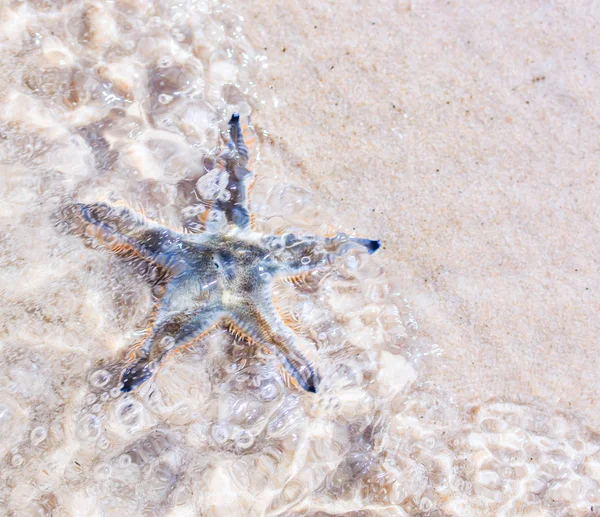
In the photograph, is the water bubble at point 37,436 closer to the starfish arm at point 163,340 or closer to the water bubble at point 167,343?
the starfish arm at point 163,340

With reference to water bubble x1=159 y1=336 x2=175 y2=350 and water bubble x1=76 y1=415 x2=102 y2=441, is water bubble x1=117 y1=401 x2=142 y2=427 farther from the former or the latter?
water bubble x1=159 y1=336 x2=175 y2=350

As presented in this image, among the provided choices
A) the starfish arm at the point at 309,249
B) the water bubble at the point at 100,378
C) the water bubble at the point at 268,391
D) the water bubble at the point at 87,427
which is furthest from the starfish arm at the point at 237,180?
the water bubble at the point at 87,427

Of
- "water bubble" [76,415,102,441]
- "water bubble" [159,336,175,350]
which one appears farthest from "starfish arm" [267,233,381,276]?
"water bubble" [76,415,102,441]

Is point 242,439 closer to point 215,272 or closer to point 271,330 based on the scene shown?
point 271,330

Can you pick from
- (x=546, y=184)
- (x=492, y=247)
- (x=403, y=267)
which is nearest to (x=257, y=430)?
(x=403, y=267)

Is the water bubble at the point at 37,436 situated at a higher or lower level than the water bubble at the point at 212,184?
lower

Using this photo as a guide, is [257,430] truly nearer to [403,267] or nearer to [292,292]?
[292,292]
